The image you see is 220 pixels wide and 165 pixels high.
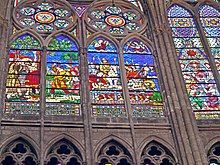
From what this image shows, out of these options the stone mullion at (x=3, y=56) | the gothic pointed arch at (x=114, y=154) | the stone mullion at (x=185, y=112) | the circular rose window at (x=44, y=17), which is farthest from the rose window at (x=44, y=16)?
the gothic pointed arch at (x=114, y=154)

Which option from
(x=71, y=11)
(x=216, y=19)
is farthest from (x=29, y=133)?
(x=216, y=19)

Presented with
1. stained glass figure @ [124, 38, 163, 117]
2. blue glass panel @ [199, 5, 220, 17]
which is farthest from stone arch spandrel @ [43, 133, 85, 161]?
blue glass panel @ [199, 5, 220, 17]

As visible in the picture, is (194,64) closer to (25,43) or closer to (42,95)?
(42,95)

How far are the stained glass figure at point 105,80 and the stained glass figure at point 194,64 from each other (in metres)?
2.04

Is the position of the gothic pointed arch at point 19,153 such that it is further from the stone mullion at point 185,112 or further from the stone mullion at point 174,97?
the stone mullion at point 185,112

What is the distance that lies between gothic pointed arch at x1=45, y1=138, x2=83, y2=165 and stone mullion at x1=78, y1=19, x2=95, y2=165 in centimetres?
26

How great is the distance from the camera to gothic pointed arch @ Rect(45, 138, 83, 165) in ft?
44.0

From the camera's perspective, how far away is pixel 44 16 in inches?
700

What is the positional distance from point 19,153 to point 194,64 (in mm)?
6275

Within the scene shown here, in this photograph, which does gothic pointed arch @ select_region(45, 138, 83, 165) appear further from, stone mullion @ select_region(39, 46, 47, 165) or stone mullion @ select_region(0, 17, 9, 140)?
stone mullion @ select_region(0, 17, 9, 140)

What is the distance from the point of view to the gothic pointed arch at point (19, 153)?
13.2 metres

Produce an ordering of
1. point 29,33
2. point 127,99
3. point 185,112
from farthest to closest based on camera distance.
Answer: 1. point 29,33
2. point 127,99
3. point 185,112

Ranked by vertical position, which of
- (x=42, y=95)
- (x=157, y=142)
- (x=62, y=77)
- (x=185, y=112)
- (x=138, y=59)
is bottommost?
(x=157, y=142)

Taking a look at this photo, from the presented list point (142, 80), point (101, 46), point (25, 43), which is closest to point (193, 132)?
point (142, 80)
